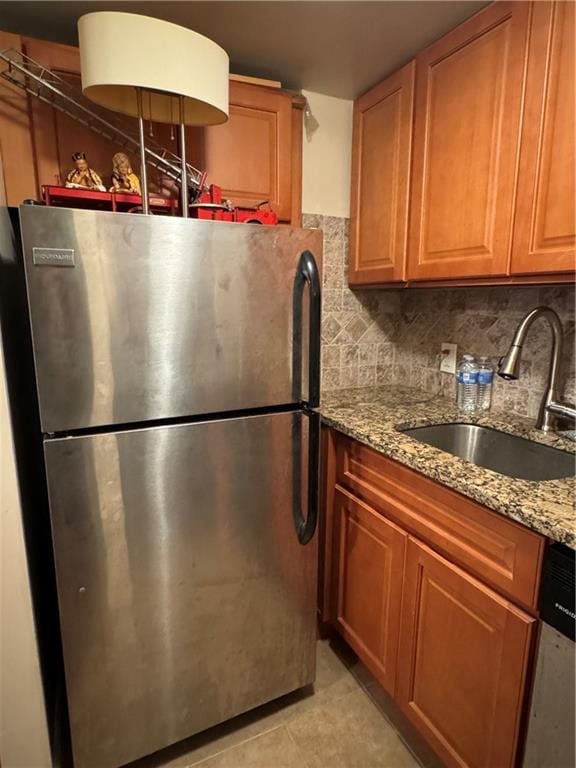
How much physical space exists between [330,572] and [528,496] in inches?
36.5

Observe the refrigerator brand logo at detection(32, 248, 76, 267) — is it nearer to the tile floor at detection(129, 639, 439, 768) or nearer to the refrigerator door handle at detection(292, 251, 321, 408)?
the refrigerator door handle at detection(292, 251, 321, 408)

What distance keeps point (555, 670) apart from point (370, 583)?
64cm

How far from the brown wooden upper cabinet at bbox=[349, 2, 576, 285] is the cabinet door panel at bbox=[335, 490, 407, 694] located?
0.82 m

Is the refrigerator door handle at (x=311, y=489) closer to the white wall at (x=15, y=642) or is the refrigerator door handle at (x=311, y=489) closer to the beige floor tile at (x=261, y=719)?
the beige floor tile at (x=261, y=719)

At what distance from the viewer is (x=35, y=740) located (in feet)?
3.54

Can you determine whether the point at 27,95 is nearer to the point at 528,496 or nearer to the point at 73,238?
the point at 73,238

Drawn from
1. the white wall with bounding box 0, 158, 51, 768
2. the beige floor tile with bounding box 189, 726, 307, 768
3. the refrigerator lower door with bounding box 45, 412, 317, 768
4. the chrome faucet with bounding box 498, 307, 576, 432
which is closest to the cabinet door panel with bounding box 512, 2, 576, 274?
the chrome faucet with bounding box 498, 307, 576, 432

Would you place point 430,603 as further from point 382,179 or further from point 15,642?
point 382,179

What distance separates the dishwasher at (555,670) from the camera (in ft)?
2.59

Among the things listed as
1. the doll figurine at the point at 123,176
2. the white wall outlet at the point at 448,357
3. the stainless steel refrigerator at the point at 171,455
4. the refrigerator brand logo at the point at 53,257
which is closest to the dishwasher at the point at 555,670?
the stainless steel refrigerator at the point at 171,455

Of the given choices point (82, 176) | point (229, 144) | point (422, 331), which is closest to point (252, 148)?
point (229, 144)

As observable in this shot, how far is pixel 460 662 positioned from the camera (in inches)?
41.8

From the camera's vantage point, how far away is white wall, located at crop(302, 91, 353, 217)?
1.74m

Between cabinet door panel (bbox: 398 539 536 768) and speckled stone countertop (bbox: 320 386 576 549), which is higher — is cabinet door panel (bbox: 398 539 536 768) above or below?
below
